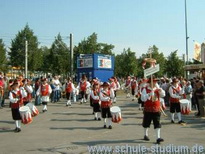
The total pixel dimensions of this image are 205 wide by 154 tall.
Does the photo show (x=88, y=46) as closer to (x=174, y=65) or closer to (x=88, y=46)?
(x=88, y=46)

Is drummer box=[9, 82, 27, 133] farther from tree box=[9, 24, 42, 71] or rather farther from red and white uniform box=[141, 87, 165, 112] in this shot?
tree box=[9, 24, 42, 71]

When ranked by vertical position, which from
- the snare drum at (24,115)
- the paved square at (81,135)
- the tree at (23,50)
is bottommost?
the paved square at (81,135)

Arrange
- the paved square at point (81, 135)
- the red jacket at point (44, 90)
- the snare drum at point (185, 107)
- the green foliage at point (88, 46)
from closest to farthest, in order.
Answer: the paved square at point (81, 135) → the snare drum at point (185, 107) → the red jacket at point (44, 90) → the green foliage at point (88, 46)

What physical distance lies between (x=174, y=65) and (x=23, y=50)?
2296cm

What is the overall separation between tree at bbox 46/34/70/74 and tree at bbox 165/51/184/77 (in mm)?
15638

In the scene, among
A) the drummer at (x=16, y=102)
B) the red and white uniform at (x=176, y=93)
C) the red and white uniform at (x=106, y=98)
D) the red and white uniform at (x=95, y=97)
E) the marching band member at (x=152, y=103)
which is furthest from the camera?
the red and white uniform at (x=95, y=97)

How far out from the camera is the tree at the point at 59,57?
1802 inches

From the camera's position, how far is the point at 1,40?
49.2 m

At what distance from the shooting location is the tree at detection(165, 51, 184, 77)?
47.2 m

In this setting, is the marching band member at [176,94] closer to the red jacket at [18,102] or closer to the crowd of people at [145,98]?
the crowd of people at [145,98]

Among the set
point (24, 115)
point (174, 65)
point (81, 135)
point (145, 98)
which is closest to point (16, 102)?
point (24, 115)

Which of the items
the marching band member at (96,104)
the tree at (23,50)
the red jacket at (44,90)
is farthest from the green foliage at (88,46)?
the marching band member at (96,104)

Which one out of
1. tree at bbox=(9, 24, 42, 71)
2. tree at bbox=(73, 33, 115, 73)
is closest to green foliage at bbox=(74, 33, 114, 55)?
tree at bbox=(73, 33, 115, 73)

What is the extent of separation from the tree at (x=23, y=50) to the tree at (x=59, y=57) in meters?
2.41
